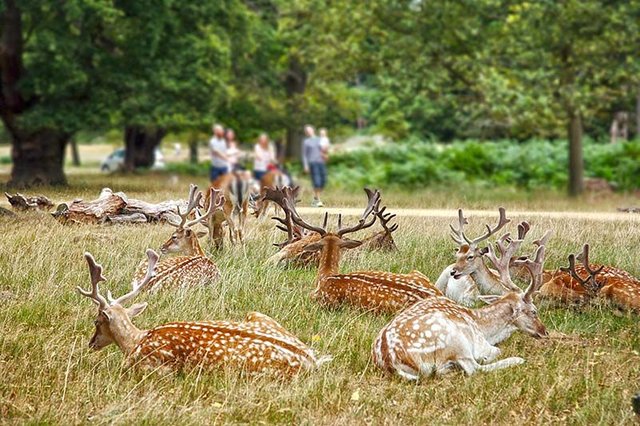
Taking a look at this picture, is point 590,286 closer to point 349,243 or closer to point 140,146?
Answer: point 349,243

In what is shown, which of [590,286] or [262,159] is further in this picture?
[262,159]

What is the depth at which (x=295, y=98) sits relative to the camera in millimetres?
30984

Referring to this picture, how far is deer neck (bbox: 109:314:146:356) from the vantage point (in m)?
6.25

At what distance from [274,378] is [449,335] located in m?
1.04

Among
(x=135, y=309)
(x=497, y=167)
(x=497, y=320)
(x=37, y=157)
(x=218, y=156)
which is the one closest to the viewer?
(x=135, y=309)

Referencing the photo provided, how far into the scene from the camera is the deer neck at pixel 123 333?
6.25 m

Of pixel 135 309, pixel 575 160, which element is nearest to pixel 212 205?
pixel 135 309

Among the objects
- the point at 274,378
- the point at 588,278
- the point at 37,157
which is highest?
the point at 37,157

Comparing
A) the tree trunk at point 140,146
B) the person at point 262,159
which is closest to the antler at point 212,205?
the person at point 262,159

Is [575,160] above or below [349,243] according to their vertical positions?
above

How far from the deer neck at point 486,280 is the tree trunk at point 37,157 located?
15.8m

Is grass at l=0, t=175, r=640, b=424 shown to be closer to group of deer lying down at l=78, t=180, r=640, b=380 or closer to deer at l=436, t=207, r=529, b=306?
group of deer lying down at l=78, t=180, r=640, b=380

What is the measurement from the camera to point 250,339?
6.00 metres

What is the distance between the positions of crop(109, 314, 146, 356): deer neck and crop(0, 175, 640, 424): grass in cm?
14
